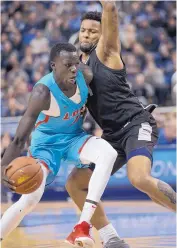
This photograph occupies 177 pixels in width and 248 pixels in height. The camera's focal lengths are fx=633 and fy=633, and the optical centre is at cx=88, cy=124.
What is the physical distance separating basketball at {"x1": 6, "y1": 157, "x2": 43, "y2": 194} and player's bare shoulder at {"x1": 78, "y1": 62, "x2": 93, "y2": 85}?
1083 mm

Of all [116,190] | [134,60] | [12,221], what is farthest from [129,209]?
[12,221]

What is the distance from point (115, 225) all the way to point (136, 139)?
2.67m

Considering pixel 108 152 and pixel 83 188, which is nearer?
pixel 108 152

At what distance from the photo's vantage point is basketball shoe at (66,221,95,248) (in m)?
5.54

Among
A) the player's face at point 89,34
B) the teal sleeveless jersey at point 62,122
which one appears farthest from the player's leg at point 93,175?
the player's face at point 89,34

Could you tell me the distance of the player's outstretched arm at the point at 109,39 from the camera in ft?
19.5

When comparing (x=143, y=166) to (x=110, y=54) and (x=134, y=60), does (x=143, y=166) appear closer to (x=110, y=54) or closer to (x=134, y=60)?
(x=110, y=54)

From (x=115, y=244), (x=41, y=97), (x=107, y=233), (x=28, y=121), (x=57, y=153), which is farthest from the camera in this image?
(x=107, y=233)

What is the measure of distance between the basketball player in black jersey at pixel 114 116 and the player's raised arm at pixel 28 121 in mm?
759

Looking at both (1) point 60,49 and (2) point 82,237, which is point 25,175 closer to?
(2) point 82,237

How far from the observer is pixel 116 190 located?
12.4 meters

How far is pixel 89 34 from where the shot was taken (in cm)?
659

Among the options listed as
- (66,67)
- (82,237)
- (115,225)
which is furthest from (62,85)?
(115,225)

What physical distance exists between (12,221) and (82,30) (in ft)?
7.08
